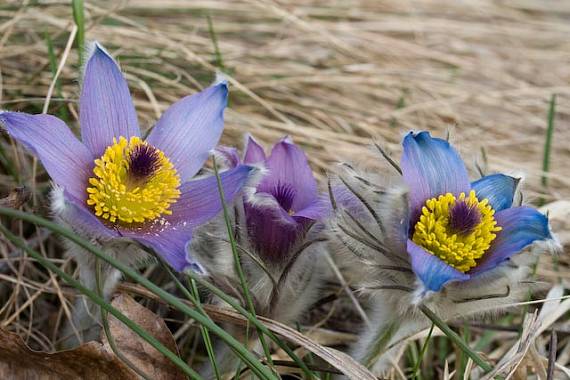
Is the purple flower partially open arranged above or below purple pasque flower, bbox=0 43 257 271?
below

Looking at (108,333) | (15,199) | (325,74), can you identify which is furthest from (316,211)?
(325,74)

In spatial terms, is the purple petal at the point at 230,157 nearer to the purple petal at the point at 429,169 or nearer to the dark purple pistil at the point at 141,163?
the dark purple pistil at the point at 141,163

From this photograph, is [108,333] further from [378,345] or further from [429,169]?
[429,169]

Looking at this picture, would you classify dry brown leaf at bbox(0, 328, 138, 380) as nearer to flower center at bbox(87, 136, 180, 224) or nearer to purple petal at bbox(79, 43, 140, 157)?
flower center at bbox(87, 136, 180, 224)

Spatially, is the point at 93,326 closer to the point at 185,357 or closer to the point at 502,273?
the point at 185,357

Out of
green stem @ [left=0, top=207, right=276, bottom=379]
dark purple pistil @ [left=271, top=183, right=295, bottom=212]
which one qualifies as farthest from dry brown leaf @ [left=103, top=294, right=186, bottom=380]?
dark purple pistil @ [left=271, top=183, right=295, bottom=212]

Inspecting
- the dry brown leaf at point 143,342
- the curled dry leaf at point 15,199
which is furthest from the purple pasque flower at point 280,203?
the curled dry leaf at point 15,199
